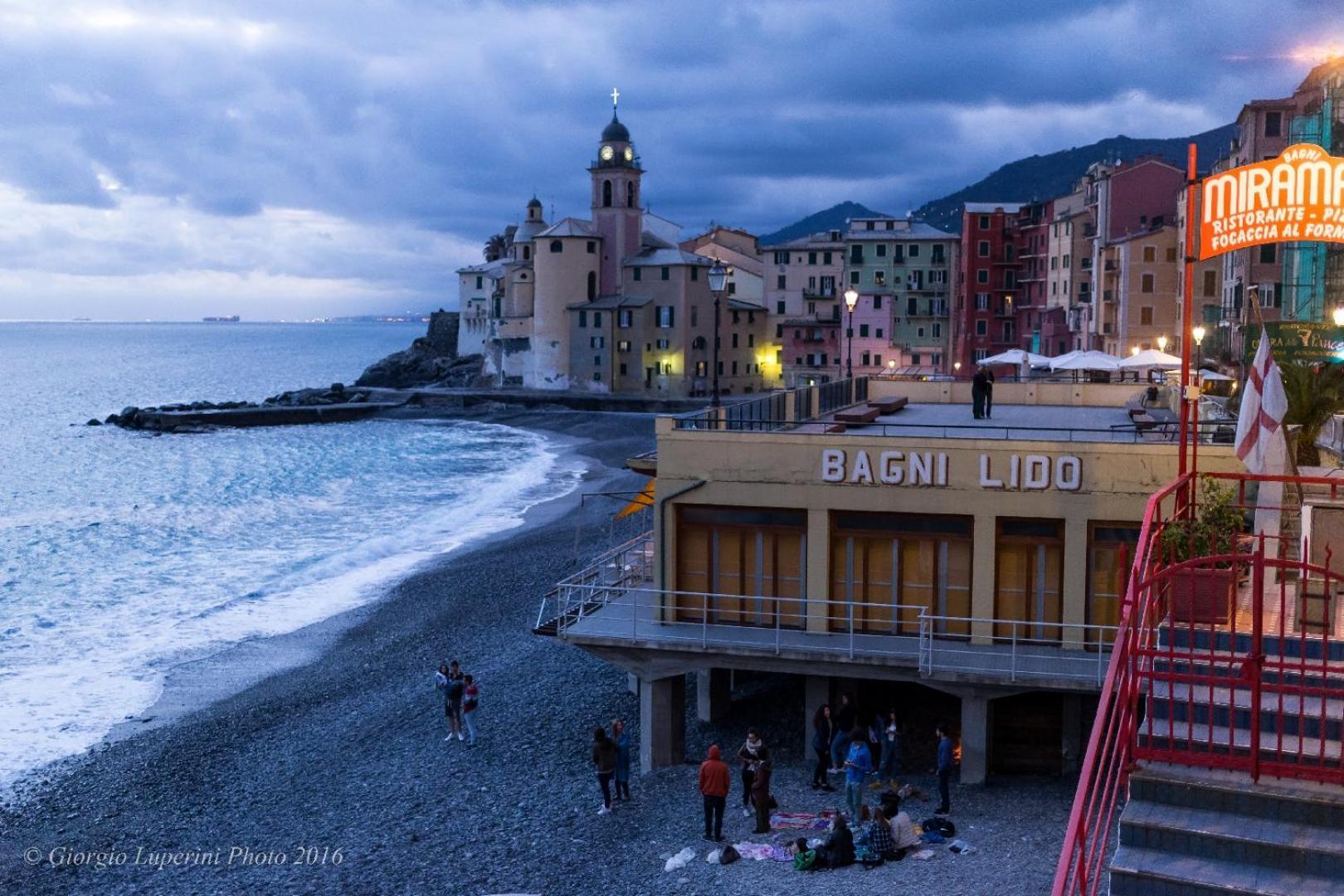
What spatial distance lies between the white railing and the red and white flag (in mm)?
5532

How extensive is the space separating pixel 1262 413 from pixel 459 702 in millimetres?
15694

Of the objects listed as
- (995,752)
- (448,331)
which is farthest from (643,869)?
(448,331)

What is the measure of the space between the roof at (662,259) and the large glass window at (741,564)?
85.6 metres

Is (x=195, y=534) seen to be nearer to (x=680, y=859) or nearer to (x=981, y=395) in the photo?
(x=981, y=395)

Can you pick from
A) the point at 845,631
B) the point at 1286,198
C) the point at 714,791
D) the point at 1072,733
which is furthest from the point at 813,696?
the point at 1286,198

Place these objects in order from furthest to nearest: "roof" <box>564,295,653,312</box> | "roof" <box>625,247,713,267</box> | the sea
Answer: "roof" <box>625,247,713,267</box>
"roof" <box>564,295,653,312</box>
the sea

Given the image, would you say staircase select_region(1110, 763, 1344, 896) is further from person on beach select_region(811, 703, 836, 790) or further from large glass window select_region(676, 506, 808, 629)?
large glass window select_region(676, 506, 808, 629)

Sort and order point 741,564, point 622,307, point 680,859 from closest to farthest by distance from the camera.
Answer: point 680,859
point 741,564
point 622,307

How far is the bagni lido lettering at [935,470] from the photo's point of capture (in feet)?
65.1

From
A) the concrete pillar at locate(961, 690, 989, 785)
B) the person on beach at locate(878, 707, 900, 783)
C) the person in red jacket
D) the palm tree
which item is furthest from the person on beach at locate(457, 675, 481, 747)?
the palm tree

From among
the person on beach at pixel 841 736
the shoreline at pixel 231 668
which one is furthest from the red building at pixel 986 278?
the person on beach at pixel 841 736

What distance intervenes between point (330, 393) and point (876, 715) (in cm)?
10922

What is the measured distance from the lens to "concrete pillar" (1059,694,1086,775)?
19438 millimetres

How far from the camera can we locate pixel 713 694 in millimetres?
23031
